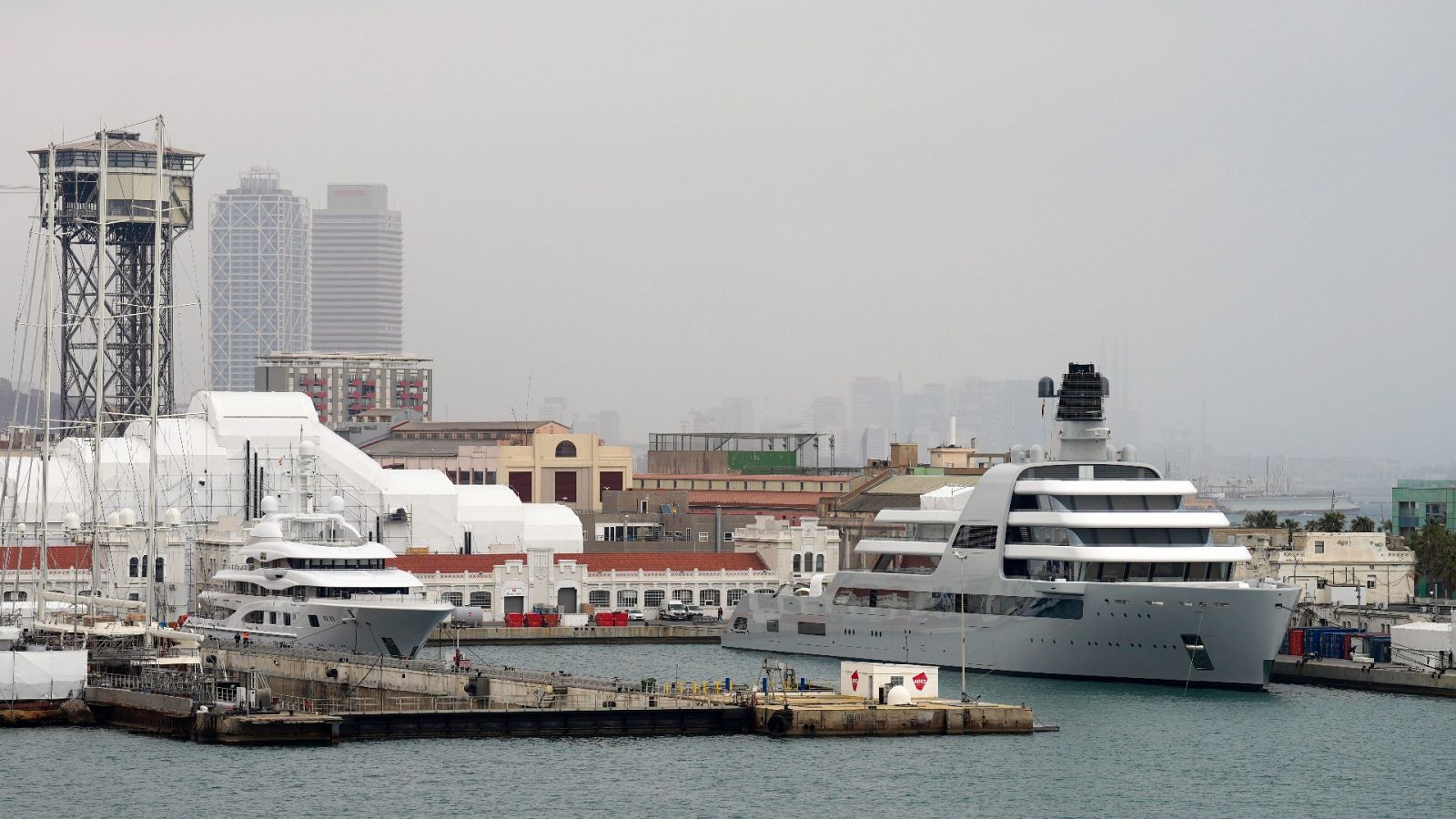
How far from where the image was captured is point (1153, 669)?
264 feet

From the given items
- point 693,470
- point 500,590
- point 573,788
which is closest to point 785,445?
point 693,470

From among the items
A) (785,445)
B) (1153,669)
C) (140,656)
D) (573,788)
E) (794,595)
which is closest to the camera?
(573,788)

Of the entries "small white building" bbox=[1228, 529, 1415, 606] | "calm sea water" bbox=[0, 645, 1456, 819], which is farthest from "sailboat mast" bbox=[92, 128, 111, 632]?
"small white building" bbox=[1228, 529, 1415, 606]

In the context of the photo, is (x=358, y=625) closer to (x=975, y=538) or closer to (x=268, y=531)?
(x=268, y=531)

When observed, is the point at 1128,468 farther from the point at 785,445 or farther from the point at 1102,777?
the point at 785,445

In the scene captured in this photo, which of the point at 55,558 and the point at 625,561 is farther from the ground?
the point at 55,558

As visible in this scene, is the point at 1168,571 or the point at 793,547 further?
the point at 793,547

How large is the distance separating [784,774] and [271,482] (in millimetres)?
67608

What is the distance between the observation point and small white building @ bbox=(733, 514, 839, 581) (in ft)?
382

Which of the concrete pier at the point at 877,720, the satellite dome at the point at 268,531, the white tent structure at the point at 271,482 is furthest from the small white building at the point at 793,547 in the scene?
the concrete pier at the point at 877,720

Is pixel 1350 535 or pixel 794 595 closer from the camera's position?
pixel 794 595

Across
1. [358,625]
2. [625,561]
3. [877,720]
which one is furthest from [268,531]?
[625,561]

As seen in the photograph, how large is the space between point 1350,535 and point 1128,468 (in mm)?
26688

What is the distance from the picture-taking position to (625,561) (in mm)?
114688
